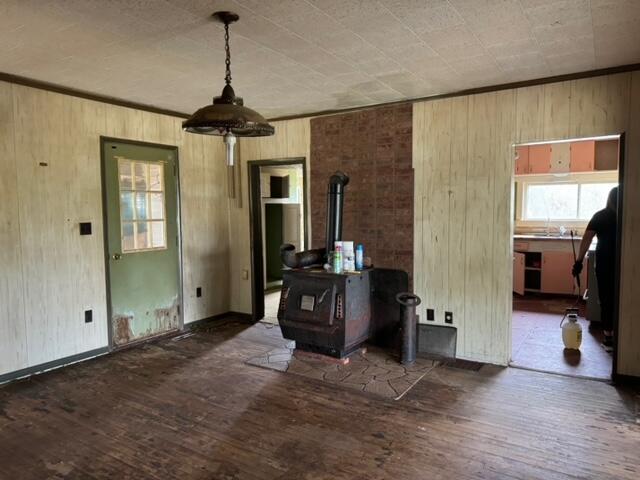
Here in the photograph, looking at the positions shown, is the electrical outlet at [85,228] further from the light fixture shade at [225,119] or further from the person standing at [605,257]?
the person standing at [605,257]

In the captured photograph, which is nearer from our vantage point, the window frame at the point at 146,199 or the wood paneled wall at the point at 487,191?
the wood paneled wall at the point at 487,191

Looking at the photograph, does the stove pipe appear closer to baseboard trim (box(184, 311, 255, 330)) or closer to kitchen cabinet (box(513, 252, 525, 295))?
baseboard trim (box(184, 311, 255, 330))

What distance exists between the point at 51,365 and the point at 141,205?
165cm

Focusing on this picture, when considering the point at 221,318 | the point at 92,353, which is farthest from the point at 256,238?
the point at 92,353

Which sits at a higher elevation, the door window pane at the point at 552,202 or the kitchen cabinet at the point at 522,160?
the kitchen cabinet at the point at 522,160

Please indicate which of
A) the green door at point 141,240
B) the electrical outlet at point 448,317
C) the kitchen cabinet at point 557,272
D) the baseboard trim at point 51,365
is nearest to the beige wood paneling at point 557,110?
the electrical outlet at point 448,317

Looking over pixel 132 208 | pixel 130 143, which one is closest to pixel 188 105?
pixel 130 143

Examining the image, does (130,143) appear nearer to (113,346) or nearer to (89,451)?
(113,346)

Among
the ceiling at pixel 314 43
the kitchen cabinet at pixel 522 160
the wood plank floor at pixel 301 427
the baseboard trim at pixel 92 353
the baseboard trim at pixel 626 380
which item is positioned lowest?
the wood plank floor at pixel 301 427

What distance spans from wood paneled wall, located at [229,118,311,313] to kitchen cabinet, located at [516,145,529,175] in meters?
3.73

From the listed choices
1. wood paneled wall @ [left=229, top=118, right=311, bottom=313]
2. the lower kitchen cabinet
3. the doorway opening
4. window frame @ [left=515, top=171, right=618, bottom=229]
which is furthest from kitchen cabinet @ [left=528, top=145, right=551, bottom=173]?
wood paneled wall @ [left=229, top=118, right=311, bottom=313]

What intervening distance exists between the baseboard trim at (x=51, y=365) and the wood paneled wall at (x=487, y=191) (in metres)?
3.02

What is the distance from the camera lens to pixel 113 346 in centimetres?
429

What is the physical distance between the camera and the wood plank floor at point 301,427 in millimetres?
2398
